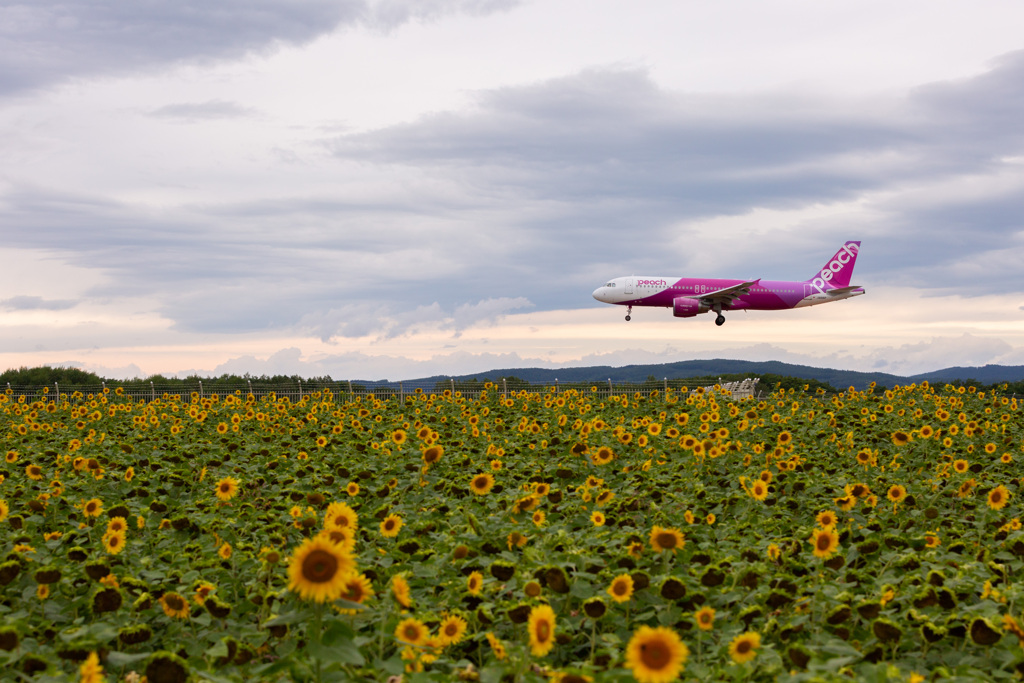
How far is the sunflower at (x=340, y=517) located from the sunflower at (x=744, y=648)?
188 centimetres

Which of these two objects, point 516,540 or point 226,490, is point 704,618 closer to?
point 516,540

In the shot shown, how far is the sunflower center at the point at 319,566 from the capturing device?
2781 millimetres

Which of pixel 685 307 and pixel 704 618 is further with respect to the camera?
pixel 685 307

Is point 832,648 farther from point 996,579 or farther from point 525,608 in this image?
point 996,579

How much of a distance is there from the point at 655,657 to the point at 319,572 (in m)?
1.18

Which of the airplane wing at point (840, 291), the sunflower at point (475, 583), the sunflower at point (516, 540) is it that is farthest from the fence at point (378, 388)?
the airplane wing at point (840, 291)

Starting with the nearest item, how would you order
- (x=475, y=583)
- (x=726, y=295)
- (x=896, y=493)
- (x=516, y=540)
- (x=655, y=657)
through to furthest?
1. (x=655, y=657)
2. (x=475, y=583)
3. (x=516, y=540)
4. (x=896, y=493)
5. (x=726, y=295)

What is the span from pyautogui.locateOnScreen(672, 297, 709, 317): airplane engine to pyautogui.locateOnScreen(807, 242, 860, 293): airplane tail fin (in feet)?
55.7

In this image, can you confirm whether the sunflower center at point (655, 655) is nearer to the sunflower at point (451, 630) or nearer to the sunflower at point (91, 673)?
the sunflower at point (451, 630)

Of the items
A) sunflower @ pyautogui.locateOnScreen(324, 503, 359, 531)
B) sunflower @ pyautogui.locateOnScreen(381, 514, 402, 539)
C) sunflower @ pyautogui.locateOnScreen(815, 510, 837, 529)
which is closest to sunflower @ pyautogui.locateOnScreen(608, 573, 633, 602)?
sunflower @ pyautogui.locateOnScreen(324, 503, 359, 531)

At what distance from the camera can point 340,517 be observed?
14.1 ft

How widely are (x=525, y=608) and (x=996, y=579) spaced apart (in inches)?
137

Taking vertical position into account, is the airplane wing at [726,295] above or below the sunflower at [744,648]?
above

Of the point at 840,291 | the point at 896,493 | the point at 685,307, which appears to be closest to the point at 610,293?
the point at 685,307
